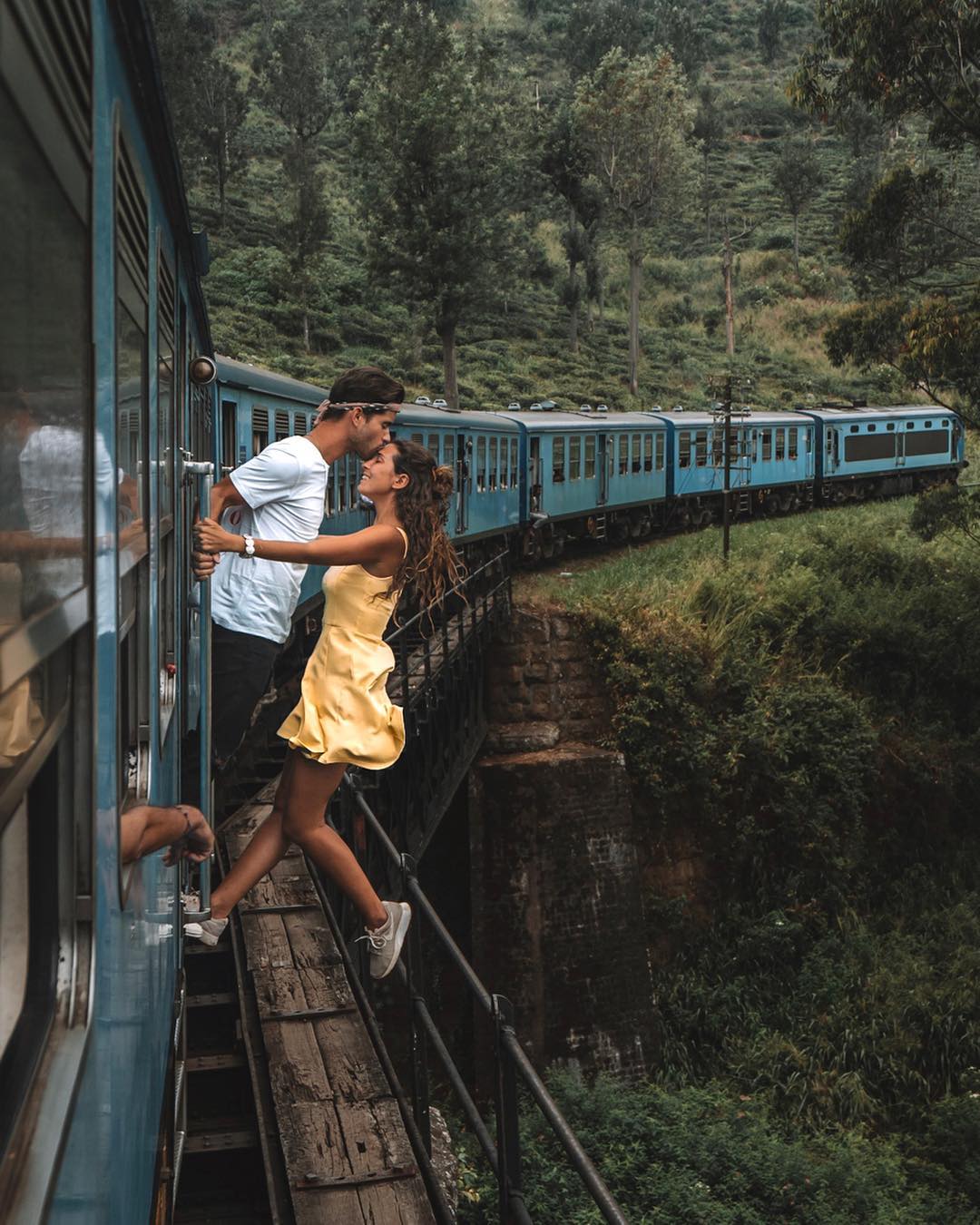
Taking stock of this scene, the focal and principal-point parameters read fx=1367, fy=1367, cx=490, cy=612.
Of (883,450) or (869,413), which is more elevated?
(869,413)

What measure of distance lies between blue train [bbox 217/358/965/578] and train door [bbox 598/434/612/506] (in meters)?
0.04

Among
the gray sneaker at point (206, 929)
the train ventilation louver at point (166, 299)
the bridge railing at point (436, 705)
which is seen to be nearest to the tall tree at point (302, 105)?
the bridge railing at point (436, 705)

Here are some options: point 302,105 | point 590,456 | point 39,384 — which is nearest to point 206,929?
point 39,384

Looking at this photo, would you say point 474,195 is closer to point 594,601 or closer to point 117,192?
point 594,601

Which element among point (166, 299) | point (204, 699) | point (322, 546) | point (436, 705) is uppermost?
point (166, 299)

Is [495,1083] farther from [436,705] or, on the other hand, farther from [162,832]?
[436,705]

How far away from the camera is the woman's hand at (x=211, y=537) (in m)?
3.74

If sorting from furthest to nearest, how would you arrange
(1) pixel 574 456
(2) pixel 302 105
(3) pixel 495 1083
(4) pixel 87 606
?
(2) pixel 302 105 → (1) pixel 574 456 → (3) pixel 495 1083 → (4) pixel 87 606

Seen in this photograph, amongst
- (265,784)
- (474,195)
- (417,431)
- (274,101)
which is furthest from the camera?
(274,101)

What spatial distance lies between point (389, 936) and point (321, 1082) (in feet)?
1.80

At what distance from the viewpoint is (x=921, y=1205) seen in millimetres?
13000

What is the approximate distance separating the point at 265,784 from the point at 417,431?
28.9 ft

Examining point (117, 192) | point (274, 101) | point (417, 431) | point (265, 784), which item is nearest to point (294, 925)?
point (265, 784)

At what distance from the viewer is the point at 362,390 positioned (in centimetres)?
435
